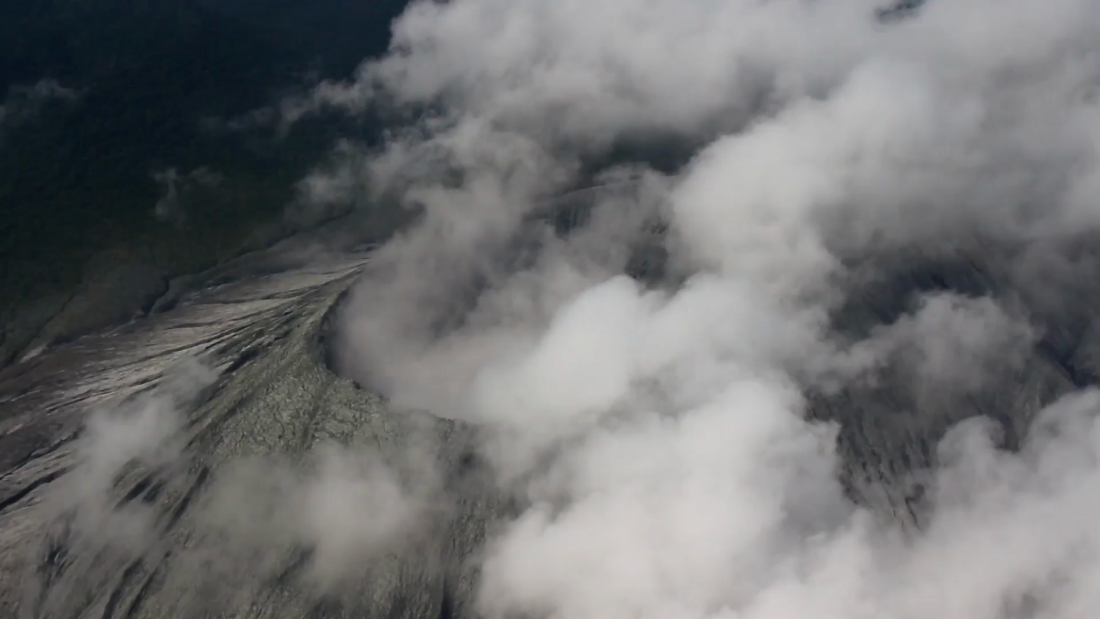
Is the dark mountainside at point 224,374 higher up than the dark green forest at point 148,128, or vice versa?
the dark green forest at point 148,128

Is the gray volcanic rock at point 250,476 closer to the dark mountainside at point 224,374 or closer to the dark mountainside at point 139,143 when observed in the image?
the dark mountainside at point 224,374

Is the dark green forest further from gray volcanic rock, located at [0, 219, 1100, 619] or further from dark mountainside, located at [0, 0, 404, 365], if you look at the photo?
gray volcanic rock, located at [0, 219, 1100, 619]

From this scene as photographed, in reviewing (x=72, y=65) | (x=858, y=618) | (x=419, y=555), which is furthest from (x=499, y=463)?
(x=72, y=65)

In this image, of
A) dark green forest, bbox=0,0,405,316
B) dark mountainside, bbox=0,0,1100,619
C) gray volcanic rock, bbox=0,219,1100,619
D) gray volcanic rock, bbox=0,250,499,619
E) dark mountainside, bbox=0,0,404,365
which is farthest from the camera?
dark green forest, bbox=0,0,405,316

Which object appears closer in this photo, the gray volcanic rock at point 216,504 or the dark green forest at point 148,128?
the gray volcanic rock at point 216,504

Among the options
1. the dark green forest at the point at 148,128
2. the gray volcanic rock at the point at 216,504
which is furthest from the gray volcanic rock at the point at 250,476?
the dark green forest at the point at 148,128

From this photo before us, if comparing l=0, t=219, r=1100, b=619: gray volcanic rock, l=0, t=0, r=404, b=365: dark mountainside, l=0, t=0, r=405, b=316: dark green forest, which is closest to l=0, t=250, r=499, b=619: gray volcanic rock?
l=0, t=219, r=1100, b=619: gray volcanic rock

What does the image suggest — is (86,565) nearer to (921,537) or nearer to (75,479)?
(75,479)

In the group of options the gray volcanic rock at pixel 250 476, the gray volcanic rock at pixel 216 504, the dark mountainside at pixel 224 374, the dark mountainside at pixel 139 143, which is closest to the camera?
the gray volcanic rock at pixel 216 504
